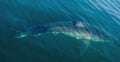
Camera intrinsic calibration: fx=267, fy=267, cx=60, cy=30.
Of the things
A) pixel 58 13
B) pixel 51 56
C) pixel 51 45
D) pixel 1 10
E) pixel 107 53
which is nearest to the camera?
pixel 51 56

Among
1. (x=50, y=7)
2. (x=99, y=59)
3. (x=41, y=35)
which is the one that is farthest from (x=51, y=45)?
(x=50, y=7)

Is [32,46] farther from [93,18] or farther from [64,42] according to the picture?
[93,18]

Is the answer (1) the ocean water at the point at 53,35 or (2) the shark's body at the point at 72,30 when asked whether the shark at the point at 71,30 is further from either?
(1) the ocean water at the point at 53,35

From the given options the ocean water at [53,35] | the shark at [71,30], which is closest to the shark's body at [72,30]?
the shark at [71,30]

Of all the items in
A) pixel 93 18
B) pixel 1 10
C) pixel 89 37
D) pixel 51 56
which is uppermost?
pixel 93 18

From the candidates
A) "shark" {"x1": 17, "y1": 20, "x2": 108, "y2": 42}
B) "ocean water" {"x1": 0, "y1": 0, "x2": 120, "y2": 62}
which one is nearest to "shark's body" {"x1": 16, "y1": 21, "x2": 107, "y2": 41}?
"shark" {"x1": 17, "y1": 20, "x2": 108, "y2": 42}

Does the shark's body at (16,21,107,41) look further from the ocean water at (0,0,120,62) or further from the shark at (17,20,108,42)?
the ocean water at (0,0,120,62)

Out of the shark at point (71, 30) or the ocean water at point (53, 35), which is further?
the shark at point (71, 30)
